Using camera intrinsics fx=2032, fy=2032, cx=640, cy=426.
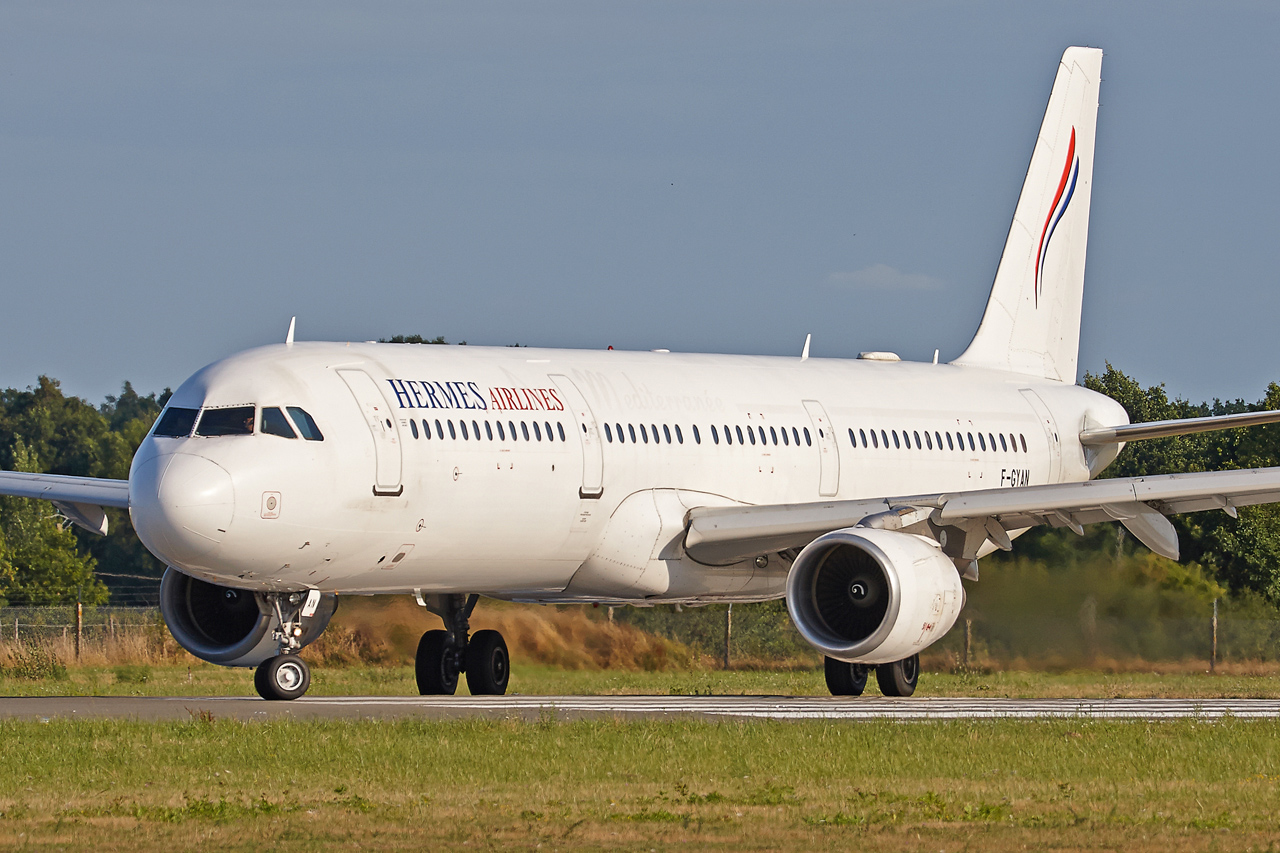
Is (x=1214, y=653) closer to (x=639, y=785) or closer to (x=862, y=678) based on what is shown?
Result: (x=862, y=678)

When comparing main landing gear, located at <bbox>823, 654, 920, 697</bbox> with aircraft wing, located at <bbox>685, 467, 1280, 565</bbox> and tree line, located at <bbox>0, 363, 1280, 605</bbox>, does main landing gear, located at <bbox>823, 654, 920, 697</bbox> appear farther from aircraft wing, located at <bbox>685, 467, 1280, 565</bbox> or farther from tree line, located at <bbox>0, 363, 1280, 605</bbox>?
tree line, located at <bbox>0, 363, 1280, 605</bbox>

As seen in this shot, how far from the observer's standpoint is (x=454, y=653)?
2588 cm

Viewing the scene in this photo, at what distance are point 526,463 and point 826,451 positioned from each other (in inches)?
229

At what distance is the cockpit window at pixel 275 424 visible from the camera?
20.2 meters

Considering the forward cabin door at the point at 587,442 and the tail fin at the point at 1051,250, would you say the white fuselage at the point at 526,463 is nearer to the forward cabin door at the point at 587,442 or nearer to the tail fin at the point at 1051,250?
the forward cabin door at the point at 587,442

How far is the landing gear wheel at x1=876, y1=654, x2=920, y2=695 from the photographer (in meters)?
25.3

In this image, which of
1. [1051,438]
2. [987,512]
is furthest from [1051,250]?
[987,512]

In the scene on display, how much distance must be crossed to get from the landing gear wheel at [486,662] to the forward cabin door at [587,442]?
3596mm

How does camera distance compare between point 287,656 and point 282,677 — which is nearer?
point 282,677

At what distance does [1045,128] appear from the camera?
108 ft


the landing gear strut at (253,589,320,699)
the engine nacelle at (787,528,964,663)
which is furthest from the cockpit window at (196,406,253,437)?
the engine nacelle at (787,528,964,663)

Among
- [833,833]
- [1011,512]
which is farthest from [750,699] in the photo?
[833,833]

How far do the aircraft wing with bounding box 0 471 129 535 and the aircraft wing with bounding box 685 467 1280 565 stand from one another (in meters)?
6.85

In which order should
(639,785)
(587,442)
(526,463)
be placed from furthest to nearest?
1. (587,442)
2. (526,463)
3. (639,785)
